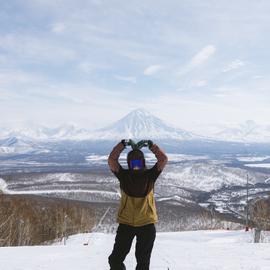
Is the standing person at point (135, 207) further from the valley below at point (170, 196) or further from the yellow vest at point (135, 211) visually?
the valley below at point (170, 196)

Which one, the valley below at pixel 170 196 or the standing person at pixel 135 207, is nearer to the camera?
the standing person at pixel 135 207

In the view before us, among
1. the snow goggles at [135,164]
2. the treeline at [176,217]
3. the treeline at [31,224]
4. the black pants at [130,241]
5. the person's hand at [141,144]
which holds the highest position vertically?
the person's hand at [141,144]

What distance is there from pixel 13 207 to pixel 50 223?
1016 centimetres

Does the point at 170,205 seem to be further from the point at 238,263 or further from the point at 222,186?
the point at 238,263

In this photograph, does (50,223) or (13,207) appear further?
(50,223)

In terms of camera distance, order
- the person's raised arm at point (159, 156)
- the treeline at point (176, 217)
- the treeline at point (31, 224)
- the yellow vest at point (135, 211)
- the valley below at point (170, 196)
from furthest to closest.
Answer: the valley below at point (170, 196)
the treeline at point (176, 217)
the treeline at point (31, 224)
the person's raised arm at point (159, 156)
the yellow vest at point (135, 211)

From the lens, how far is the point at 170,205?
12838cm

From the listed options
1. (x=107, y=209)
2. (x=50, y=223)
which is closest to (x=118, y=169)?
(x=50, y=223)

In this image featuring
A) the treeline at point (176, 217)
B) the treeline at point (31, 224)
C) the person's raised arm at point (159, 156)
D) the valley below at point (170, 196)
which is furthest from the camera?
the valley below at point (170, 196)

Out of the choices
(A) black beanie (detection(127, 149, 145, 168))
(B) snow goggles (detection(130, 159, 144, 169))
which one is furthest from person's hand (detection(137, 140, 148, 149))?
(B) snow goggles (detection(130, 159, 144, 169))

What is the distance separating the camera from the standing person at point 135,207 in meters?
5.50

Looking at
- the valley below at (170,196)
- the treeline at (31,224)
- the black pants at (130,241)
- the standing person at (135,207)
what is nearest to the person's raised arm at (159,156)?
the standing person at (135,207)

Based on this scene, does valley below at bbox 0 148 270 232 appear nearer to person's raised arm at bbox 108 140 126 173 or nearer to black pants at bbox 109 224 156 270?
black pants at bbox 109 224 156 270

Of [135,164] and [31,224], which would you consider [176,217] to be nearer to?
[31,224]
